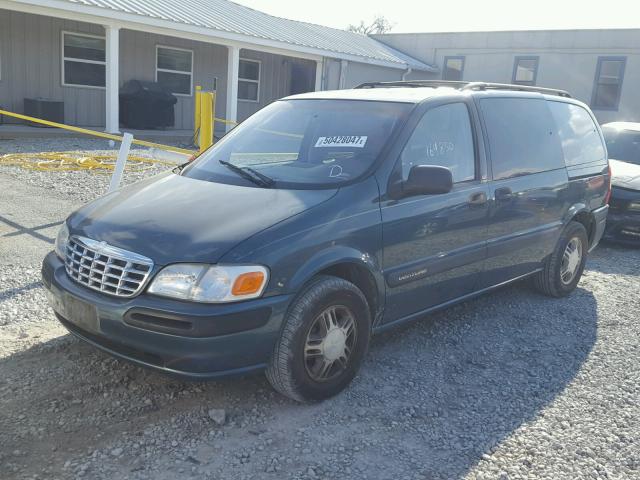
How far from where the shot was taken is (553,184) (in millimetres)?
5176

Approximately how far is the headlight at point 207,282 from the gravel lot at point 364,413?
704 mm

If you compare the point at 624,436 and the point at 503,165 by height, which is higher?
the point at 503,165

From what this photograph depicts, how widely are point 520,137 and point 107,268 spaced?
330cm

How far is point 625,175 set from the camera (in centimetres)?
805

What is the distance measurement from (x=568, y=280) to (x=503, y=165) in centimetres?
169

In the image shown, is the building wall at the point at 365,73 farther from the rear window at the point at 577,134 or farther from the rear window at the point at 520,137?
the rear window at the point at 520,137

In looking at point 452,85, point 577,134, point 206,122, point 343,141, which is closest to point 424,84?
point 452,85

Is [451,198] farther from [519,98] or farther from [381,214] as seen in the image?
[519,98]

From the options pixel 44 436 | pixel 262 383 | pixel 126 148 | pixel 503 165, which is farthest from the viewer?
pixel 126 148

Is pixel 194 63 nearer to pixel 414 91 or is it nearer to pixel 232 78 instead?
pixel 232 78

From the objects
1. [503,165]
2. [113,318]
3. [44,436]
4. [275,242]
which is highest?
[503,165]

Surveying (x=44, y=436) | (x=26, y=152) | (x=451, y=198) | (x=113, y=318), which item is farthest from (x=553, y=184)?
(x=26, y=152)

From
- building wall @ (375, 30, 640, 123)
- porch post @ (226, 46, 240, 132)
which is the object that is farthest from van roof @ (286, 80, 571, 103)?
Answer: building wall @ (375, 30, 640, 123)

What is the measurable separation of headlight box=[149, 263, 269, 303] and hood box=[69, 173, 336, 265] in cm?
5
